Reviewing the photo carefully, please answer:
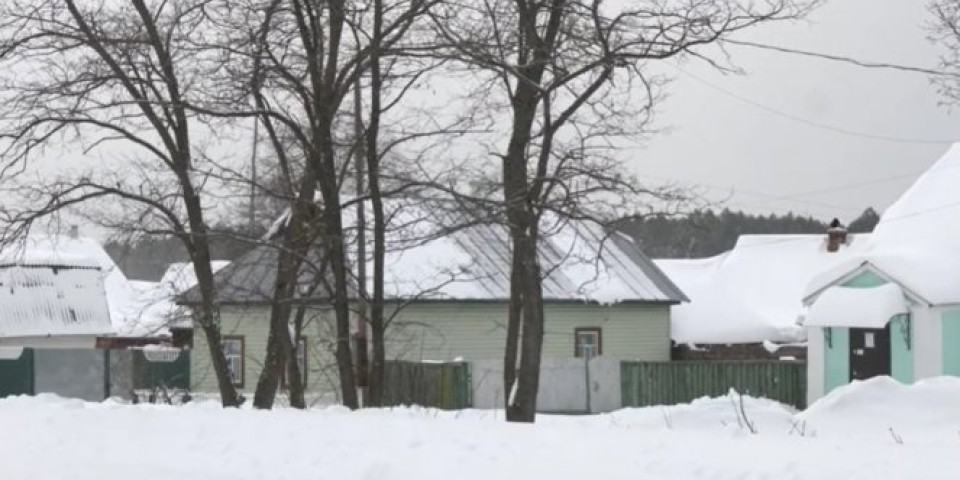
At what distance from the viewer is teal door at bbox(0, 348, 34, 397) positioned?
2739 cm

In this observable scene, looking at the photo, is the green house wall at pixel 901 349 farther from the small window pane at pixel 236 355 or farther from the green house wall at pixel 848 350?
the small window pane at pixel 236 355

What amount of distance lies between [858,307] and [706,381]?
16.3ft

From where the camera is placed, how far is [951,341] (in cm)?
2853

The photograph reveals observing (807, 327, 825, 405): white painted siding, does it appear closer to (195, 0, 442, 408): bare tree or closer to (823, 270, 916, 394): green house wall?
(823, 270, 916, 394): green house wall

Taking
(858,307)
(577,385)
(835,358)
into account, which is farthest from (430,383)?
(858,307)

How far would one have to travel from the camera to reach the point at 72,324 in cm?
4434

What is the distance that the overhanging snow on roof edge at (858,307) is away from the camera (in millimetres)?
28667

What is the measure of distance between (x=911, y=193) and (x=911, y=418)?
19.3 metres

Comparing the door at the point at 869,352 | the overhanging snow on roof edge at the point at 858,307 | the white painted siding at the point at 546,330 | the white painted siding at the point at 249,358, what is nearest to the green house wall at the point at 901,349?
the door at the point at 869,352

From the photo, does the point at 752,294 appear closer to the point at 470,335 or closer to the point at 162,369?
the point at 470,335

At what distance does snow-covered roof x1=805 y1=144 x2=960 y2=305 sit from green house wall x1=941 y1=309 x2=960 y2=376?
528mm

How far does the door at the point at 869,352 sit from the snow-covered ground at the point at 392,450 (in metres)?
21.1

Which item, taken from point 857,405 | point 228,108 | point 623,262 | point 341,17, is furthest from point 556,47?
point 623,262

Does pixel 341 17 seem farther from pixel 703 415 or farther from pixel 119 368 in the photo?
pixel 119 368
